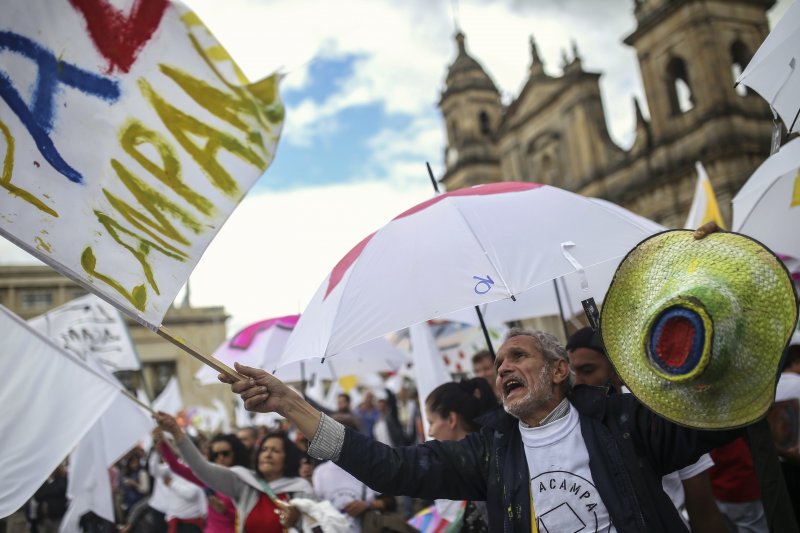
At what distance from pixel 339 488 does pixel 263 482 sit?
2.27ft

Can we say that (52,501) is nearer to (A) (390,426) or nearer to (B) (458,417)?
(A) (390,426)

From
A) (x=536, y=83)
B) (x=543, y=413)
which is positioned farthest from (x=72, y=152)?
(x=536, y=83)

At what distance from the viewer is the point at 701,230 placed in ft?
7.25

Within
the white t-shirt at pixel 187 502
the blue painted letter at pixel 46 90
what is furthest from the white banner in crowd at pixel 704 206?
the blue painted letter at pixel 46 90

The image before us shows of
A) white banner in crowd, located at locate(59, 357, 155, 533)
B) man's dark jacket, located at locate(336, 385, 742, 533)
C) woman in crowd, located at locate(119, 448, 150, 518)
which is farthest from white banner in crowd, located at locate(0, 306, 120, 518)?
woman in crowd, located at locate(119, 448, 150, 518)

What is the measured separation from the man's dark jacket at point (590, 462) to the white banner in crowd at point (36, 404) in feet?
7.19

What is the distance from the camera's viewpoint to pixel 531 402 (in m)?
2.67

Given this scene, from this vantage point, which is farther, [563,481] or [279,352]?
[279,352]

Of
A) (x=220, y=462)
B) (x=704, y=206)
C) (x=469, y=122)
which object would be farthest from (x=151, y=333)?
(x=704, y=206)

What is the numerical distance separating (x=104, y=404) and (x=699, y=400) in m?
3.66

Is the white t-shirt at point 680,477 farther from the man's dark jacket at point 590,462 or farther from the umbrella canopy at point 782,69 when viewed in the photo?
the umbrella canopy at point 782,69

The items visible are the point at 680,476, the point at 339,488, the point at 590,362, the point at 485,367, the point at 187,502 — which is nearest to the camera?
the point at 680,476

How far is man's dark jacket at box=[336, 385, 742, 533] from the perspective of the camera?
7.65 feet

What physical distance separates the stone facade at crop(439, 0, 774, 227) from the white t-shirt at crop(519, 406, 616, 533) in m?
19.4
